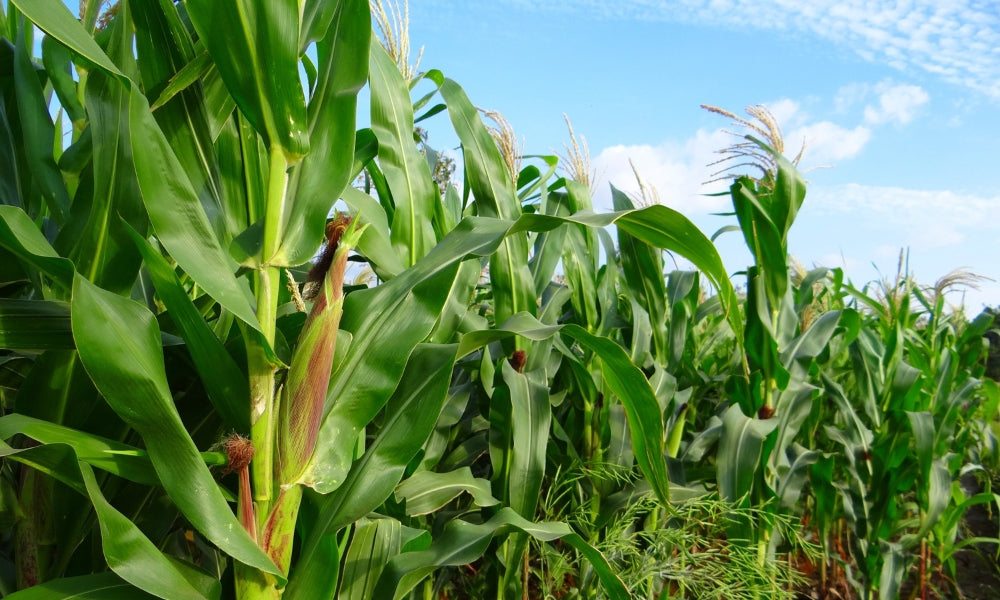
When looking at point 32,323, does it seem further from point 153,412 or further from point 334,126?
point 334,126

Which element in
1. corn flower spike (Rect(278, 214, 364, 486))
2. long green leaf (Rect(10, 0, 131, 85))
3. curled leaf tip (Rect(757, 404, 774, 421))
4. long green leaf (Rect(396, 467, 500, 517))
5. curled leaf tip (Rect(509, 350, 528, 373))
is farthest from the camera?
curled leaf tip (Rect(757, 404, 774, 421))

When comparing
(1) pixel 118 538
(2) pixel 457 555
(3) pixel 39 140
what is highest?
(3) pixel 39 140

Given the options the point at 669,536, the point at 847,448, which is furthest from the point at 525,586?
the point at 847,448

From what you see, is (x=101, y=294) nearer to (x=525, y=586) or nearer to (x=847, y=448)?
(x=525, y=586)

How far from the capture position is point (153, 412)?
81 centimetres

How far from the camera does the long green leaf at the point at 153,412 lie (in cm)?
79

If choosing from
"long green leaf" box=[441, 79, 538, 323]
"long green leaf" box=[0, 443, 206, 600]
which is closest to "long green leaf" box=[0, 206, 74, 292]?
"long green leaf" box=[0, 443, 206, 600]

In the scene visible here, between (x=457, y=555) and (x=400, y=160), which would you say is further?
(x=400, y=160)

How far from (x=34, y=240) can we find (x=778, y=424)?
5.98 feet

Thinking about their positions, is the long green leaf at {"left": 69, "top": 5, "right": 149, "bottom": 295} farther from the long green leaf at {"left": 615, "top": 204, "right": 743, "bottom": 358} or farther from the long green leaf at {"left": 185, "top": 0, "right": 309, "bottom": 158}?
the long green leaf at {"left": 615, "top": 204, "right": 743, "bottom": 358}

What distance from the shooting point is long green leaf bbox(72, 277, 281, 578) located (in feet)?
2.59

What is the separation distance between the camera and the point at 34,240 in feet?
2.81

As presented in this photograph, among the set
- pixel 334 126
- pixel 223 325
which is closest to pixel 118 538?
pixel 223 325

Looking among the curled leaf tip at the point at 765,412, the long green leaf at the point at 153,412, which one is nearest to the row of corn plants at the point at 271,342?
the long green leaf at the point at 153,412
